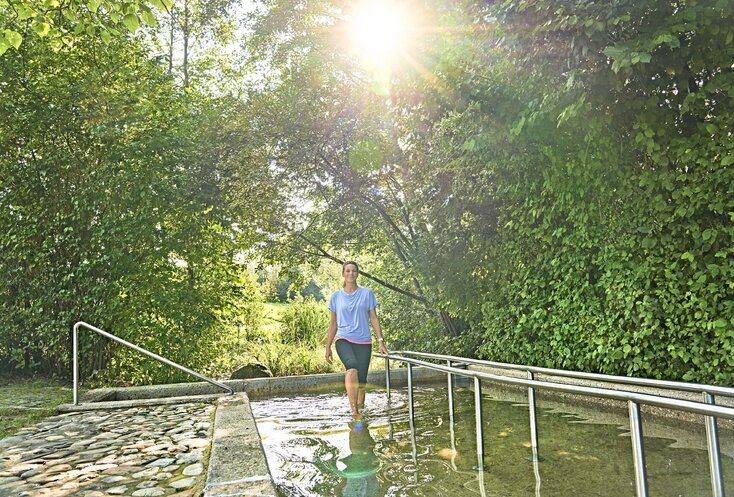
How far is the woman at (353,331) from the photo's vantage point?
629 centimetres

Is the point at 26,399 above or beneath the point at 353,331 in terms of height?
beneath

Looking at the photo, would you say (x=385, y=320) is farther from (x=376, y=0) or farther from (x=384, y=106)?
(x=376, y=0)

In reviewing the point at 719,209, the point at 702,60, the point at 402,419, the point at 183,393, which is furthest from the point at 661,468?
the point at 183,393

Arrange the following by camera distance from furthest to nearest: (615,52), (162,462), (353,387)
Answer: (353,387) < (615,52) < (162,462)

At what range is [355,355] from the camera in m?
6.32

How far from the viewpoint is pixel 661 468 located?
3926 mm

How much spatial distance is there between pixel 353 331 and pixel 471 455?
2138 mm

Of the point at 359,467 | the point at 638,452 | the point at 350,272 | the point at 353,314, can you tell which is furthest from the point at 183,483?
the point at 350,272

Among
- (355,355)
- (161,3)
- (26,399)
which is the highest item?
(161,3)

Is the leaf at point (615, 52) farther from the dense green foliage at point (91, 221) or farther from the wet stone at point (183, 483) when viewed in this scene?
the dense green foliage at point (91, 221)

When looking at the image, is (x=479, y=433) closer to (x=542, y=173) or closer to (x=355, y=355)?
(x=355, y=355)

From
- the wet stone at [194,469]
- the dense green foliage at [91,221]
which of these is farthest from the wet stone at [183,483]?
the dense green foliage at [91,221]

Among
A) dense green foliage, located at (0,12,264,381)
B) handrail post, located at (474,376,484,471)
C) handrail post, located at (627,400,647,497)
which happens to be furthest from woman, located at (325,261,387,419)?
dense green foliage, located at (0,12,264,381)

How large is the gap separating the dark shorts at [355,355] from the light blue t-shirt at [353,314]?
0.06 m
